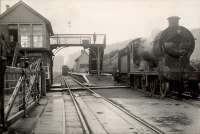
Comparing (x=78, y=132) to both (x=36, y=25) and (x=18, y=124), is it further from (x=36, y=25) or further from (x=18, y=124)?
(x=36, y=25)

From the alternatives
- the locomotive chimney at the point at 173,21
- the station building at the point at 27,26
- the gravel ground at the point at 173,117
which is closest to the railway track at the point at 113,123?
the gravel ground at the point at 173,117

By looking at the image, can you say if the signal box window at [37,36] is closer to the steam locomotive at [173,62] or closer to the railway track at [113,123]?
the steam locomotive at [173,62]

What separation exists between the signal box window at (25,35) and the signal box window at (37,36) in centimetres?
47

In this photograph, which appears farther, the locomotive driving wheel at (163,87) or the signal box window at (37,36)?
the signal box window at (37,36)

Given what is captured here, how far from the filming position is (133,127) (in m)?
9.36

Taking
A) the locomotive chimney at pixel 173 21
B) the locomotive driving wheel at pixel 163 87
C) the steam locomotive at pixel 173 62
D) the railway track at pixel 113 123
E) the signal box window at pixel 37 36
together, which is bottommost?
the railway track at pixel 113 123

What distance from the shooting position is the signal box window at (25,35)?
109 ft

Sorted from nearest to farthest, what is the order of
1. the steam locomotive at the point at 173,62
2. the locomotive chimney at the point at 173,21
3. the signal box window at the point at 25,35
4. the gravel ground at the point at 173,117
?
the gravel ground at the point at 173,117 → the steam locomotive at the point at 173,62 → the locomotive chimney at the point at 173,21 → the signal box window at the point at 25,35

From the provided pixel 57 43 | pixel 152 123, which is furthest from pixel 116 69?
pixel 152 123

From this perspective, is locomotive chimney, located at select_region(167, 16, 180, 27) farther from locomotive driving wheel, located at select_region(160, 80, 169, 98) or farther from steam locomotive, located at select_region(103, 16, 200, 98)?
locomotive driving wheel, located at select_region(160, 80, 169, 98)

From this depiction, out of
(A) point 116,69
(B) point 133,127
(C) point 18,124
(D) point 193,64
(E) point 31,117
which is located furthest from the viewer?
(A) point 116,69

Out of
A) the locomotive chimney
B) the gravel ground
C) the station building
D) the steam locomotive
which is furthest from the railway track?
the station building

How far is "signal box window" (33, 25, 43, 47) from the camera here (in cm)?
3350

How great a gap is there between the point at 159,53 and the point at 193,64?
234 centimetres
